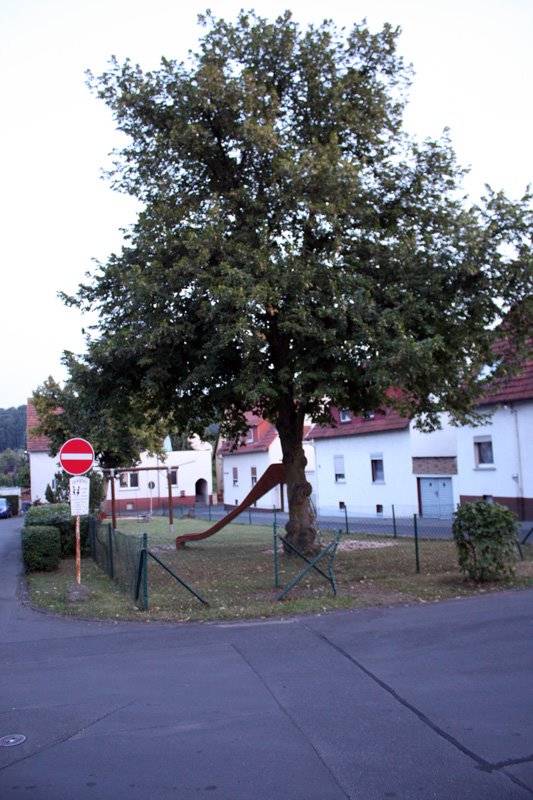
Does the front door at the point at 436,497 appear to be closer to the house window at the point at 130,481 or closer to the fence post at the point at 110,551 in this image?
the fence post at the point at 110,551

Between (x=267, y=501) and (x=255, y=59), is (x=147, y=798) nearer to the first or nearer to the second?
(x=255, y=59)

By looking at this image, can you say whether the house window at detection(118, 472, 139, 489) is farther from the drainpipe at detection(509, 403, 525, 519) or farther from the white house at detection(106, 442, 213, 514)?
the drainpipe at detection(509, 403, 525, 519)

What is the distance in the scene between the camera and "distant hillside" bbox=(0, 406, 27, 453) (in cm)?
16950

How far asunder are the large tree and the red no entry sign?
6.53 ft

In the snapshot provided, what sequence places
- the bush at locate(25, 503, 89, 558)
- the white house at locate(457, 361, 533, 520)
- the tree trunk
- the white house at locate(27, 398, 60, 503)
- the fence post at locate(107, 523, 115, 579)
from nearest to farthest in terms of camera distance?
1. the fence post at locate(107, 523, 115, 579)
2. the tree trunk
3. the bush at locate(25, 503, 89, 558)
4. the white house at locate(457, 361, 533, 520)
5. the white house at locate(27, 398, 60, 503)

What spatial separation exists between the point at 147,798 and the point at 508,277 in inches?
491

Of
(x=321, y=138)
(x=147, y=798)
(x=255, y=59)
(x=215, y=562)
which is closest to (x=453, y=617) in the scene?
(x=147, y=798)

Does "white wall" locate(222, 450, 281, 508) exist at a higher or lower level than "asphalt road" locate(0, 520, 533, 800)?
higher

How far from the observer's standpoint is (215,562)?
60.7 feet

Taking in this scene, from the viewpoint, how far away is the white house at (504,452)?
2545 cm

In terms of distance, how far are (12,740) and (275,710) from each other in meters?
2.14

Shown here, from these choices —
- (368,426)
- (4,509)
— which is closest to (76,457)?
(368,426)

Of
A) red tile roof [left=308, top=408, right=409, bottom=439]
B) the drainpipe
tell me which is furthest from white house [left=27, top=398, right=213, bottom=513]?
the drainpipe

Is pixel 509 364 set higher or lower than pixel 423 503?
higher
